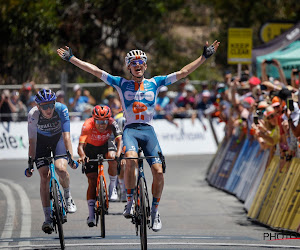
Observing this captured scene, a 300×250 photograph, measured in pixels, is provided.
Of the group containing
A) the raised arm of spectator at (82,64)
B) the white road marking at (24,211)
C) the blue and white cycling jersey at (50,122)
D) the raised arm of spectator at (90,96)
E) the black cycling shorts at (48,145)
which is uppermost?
the raised arm of spectator at (82,64)

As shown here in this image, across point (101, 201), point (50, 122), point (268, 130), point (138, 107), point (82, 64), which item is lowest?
point (101, 201)

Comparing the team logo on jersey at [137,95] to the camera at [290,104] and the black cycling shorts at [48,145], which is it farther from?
the camera at [290,104]

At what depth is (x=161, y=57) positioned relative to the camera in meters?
44.3

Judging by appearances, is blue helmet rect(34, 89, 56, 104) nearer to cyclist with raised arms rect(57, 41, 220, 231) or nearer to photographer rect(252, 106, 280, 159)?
cyclist with raised arms rect(57, 41, 220, 231)

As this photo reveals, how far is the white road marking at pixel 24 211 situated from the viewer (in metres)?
13.3

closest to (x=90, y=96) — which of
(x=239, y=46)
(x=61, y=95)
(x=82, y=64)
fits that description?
(x=61, y=95)

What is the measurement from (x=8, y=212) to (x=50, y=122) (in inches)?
146

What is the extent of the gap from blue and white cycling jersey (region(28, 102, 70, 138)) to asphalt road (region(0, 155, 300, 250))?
1516 millimetres

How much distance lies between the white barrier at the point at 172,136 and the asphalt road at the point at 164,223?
12.8 ft

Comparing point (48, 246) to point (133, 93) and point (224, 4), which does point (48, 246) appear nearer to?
point (133, 93)

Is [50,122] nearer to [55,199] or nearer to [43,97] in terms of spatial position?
[43,97]

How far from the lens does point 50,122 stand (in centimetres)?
1258

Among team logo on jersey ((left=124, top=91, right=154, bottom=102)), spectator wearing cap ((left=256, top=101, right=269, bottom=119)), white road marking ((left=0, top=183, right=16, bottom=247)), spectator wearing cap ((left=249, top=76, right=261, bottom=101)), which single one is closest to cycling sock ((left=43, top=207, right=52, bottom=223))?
white road marking ((left=0, top=183, right=16, bottom=247))

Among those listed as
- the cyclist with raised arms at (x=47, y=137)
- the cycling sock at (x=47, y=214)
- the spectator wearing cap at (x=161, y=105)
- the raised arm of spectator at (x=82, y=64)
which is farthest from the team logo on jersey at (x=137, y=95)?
the spectator wearing cap at (x=161, y=105)
